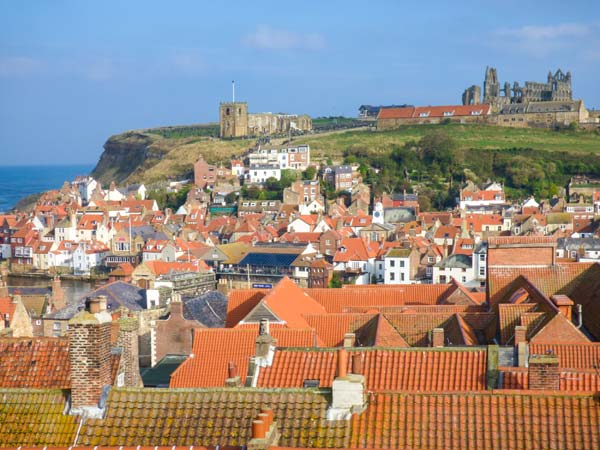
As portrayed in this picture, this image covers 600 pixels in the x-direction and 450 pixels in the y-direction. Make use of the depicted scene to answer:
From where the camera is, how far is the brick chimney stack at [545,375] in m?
11.7

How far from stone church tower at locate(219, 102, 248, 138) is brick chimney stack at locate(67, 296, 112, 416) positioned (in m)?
134

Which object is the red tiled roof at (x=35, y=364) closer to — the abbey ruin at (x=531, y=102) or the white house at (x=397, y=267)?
the white house at (x=397, y=267)

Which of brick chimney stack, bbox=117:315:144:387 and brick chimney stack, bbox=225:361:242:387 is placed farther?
brick chimney stack, bbox=117:315:144:387

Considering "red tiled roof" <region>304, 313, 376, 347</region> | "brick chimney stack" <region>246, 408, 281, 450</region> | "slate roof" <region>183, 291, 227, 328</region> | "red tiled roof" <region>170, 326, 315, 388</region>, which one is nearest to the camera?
"brick chimney stack" <region>246, 408, 281, 450</region>

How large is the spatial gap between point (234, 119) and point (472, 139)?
43.0 m

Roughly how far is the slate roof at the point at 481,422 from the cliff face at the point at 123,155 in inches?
5566

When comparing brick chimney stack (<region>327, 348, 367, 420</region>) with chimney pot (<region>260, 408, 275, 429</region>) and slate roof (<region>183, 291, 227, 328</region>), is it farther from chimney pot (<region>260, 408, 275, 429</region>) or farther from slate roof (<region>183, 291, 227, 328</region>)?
slate roof (<region>183, 291, 227, 328</region>)

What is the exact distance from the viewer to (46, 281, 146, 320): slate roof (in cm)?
3394

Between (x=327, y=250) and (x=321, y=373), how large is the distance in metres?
51.7

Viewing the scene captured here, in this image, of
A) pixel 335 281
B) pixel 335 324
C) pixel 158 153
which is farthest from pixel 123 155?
pixel 335 324

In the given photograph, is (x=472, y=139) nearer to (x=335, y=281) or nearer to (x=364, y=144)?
(x=364, y=144)

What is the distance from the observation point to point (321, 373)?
1412 cm

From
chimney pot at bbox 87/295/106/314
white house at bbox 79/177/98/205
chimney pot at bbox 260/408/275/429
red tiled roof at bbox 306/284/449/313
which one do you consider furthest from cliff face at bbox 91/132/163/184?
chimney pot at bbox 260/408/275/429

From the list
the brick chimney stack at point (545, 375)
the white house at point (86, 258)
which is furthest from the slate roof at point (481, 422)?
the white house at point (86, 258)
